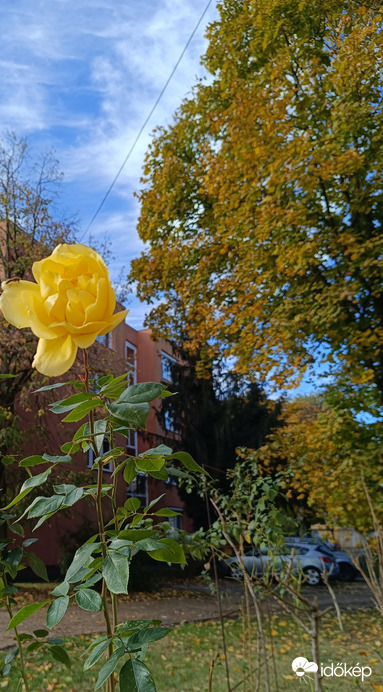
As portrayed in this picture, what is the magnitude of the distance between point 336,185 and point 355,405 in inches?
153

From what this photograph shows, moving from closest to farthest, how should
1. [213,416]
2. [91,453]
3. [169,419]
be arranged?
[91,453] → [213,416] → [169,419]

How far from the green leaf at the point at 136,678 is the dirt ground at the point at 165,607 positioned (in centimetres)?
665

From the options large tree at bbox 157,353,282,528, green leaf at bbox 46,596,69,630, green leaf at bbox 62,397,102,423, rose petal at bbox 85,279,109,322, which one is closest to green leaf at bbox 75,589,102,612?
green leaf at bbox 46,596,69,630

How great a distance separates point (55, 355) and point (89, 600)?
15.9 inches

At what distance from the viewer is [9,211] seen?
13.1 metres

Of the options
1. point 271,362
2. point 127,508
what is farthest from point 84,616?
point 127,508

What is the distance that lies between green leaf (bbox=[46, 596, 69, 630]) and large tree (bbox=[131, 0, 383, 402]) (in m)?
7.73

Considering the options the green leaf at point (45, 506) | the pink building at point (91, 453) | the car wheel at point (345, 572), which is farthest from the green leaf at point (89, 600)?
the car wheel at point (345, 572)

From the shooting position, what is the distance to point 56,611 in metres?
0.89

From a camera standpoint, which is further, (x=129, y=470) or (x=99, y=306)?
(x=129, y=470)

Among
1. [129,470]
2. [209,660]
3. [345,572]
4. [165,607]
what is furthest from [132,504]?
[345,572]

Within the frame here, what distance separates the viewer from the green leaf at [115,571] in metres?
0.77

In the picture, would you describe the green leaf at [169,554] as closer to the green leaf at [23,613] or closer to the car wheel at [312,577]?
the green leaf at [23,613]

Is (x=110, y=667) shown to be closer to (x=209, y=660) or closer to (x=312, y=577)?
(x=209, y=660)
